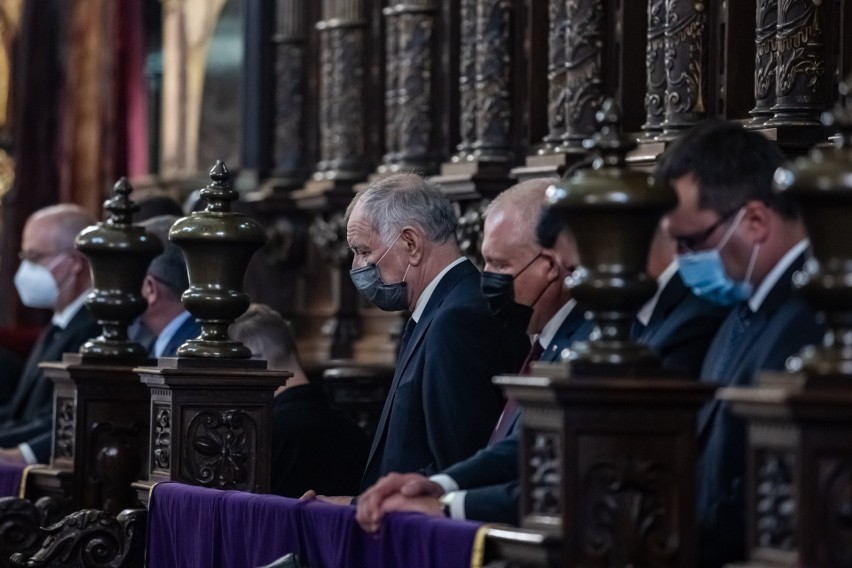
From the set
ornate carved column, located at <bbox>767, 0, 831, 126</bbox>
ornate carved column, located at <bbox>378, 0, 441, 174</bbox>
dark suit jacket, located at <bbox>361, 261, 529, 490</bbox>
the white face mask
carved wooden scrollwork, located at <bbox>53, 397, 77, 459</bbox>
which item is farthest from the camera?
ornate carved column, located at <bbox>378, 0, 441, 174</bbox>

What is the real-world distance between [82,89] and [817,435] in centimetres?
1128

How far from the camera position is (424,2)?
31.2 ft

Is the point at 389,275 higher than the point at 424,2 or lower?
lower

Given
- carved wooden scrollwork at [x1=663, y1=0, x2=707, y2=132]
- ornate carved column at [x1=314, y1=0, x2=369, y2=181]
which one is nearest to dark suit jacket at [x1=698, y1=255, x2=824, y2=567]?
carved wooden scrollwork at [x1=663, y1=0, x2=707, y2=132]

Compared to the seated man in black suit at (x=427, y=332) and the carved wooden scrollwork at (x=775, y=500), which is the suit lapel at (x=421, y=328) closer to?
the seated man in black suit at (x=427, y=332)

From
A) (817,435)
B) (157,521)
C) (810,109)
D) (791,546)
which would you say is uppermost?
(810,109)

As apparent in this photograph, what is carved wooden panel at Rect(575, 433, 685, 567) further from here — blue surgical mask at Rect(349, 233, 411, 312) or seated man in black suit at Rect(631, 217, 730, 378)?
blue surgical mask at Rect(349, 233, 411, 312)

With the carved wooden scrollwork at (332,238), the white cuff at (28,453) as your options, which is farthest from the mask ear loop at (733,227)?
the carved wooden scrollwork at (332,238)

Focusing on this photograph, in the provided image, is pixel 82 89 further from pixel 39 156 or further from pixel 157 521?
pixel 157 521

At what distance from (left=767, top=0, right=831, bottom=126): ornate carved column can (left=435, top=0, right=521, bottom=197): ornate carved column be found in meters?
2.19

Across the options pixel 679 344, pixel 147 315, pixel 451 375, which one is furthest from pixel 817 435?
pixel 147 315

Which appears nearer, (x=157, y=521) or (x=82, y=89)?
(x=157, y=521)

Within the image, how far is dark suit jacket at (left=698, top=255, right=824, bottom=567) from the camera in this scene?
4.11 m

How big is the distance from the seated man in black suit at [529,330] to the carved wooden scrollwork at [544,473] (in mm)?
357
